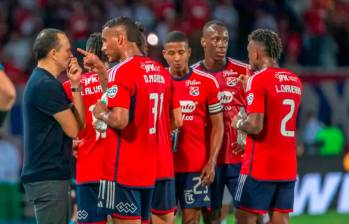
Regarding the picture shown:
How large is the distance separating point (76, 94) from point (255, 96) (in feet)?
6.29

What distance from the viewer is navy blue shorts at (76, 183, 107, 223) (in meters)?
11.0

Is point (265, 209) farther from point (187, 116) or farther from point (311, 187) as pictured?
point (311, 187)

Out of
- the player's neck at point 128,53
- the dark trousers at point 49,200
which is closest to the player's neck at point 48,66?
the player's neck at point 128,53

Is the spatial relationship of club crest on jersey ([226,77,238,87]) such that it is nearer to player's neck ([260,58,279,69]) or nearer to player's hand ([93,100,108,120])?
player's neck ([260,58,279,69])

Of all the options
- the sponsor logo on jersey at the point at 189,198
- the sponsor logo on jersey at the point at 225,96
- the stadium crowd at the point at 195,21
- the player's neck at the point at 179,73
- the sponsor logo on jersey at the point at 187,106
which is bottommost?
the sponsor logo on jersey at the point at 189,198

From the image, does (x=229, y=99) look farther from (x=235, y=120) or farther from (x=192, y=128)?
(x=235, y=120)

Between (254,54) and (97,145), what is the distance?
1.89m

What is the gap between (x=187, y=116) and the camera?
38.8ft

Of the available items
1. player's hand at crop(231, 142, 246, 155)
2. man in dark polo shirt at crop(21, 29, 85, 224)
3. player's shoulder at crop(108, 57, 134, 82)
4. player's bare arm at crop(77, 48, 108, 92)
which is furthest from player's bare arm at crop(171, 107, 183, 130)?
player's hand at crop(231, 142, 246, 155)

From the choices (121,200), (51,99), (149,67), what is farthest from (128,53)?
(121,200)

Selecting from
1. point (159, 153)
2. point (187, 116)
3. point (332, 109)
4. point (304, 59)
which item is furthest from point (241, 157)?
point (304, 59)

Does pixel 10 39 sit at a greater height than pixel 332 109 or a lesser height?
greater

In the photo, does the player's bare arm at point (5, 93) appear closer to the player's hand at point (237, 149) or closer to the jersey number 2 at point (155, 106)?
the jersey number 2 at point (155, 106)

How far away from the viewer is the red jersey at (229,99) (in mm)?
12164
